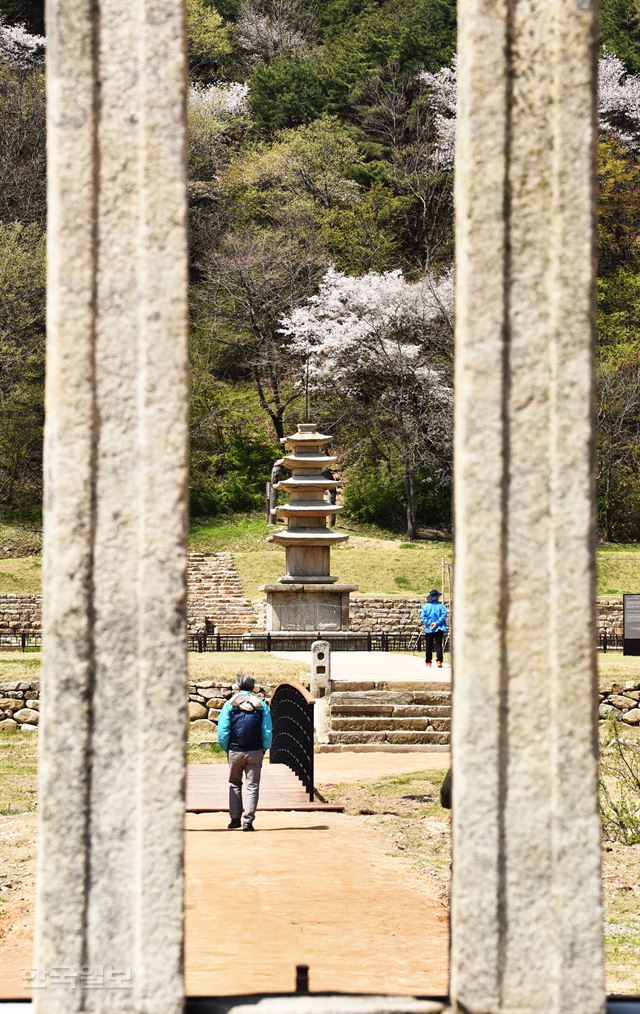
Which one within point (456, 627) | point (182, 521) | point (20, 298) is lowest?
point (456, 627)

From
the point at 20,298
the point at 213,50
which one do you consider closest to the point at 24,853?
the point at 20,298

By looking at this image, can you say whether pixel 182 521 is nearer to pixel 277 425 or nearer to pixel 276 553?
pixel 276 553

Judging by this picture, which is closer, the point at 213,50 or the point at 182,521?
the point at 182,521

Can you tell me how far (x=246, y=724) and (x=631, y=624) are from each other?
13.3 m

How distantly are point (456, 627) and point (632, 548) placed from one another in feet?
130

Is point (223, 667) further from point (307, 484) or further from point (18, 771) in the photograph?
point (307, 484)

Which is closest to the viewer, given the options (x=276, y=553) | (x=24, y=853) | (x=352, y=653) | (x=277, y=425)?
(x=24, y=853)

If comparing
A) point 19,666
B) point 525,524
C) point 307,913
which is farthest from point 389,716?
point 525,524

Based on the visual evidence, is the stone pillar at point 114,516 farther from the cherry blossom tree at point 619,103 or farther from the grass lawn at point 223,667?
the cherry blossom tree at point 619,103

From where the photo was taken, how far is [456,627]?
4543 mm

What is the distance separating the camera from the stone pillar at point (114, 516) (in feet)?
14.4

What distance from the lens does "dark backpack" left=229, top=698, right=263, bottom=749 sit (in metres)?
11.4

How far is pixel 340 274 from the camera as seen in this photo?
154 ft

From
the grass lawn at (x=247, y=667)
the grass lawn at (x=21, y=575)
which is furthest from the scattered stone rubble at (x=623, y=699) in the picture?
the grass lawn at (x=21, y=575)
